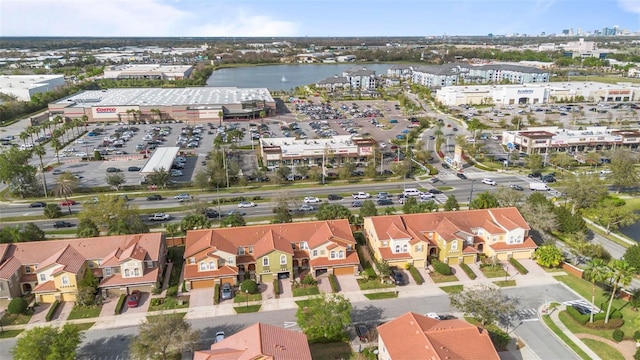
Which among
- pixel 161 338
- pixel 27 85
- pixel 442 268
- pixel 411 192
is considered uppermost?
pixel 27 85

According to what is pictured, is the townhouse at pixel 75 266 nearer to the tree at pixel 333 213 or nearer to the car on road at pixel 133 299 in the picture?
the car on road at pixel 133 299

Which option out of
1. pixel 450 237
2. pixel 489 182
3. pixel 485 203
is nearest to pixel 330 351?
pixel 450 237

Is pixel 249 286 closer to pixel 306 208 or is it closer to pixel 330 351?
pixel 330 351

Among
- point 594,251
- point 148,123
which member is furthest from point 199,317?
point 148,123

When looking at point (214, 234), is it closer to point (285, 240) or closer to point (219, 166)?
point (285, 240)

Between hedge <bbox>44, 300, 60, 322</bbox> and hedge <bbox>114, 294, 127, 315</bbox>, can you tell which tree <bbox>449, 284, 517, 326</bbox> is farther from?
hedge <bbox>44, 300, 60, 322</bbox>

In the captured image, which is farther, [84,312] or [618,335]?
[84,312]

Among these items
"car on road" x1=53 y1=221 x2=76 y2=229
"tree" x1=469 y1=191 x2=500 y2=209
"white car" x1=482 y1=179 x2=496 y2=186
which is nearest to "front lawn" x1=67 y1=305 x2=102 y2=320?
"car on road" x1=53 y1=221 x2=76 y2=229

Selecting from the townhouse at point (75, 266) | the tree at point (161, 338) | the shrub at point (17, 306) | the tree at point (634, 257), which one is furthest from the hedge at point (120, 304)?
the tree at point (634, 257)
